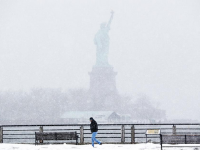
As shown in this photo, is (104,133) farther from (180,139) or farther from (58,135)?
(180,139)

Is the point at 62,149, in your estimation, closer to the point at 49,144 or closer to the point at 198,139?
the point at 49,144

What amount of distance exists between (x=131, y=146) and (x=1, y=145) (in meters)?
7.26

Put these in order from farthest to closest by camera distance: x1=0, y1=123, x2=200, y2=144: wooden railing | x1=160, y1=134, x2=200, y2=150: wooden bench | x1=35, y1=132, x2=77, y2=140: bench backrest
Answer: x1=0, y1=123, x2=200, y2=144: wooden railing
x1=35, y1=132, x2=77, y2=140: bench backrest
x1=160, y1=134, x2=200, y2=150: wooden bench

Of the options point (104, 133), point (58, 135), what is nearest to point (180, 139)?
point (104, 133)

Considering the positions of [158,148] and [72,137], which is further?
[72,137]

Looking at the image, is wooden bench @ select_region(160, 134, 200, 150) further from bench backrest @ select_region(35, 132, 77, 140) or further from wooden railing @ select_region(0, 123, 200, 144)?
bench backrest @ select_region(35, 132, 77, 140)

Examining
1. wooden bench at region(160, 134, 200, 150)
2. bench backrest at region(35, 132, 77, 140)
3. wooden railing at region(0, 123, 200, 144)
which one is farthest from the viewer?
wooden railing at region(0, 123, 200, 144)

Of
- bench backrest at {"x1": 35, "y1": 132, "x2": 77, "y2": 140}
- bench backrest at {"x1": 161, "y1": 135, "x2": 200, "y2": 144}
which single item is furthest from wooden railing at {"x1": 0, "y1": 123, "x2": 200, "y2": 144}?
bench backrest at {"x1": 161, "y1": 135, "x2": 200, "y2": 144}

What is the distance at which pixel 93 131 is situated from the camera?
2839 cm

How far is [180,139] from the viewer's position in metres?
24.6

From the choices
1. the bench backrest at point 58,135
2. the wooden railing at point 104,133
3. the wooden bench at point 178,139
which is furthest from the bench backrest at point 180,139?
the bench backrest at point 58,135

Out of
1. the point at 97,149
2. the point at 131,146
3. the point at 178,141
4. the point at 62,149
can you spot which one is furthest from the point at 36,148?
the point at 178,141

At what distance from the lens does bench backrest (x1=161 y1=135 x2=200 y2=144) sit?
24.2 metres

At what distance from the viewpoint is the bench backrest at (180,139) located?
24.2 meters
